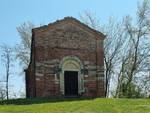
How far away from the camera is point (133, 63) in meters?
44.8

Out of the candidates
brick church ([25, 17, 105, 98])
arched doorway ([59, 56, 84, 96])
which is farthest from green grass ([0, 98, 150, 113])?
arched doorway ([59, 56, 84, 96])

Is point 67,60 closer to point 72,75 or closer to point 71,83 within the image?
point 72,75

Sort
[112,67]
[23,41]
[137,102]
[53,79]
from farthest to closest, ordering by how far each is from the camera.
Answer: [23,41], [112,67], [53,79], [137,102]

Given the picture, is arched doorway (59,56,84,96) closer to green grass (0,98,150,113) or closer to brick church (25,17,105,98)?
brick church (25,17,105,98)

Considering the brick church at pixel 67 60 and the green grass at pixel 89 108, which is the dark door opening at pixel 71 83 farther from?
the green grass at pixel 89 108

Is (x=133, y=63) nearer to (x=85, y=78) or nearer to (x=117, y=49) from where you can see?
(x=117, y=49)

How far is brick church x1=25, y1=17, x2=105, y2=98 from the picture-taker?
1241 inches

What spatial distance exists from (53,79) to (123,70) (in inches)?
616

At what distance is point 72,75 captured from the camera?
108 ft

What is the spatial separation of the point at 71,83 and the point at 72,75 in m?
0.67

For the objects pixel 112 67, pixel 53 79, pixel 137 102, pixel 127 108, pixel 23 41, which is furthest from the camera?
pixel 23 41

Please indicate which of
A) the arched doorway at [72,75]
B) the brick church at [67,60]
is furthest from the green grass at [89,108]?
the arched doorway at [72,75]

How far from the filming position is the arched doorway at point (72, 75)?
32500 millimetres

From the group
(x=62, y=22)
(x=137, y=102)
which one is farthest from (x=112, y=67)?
(x=137, y=102)
